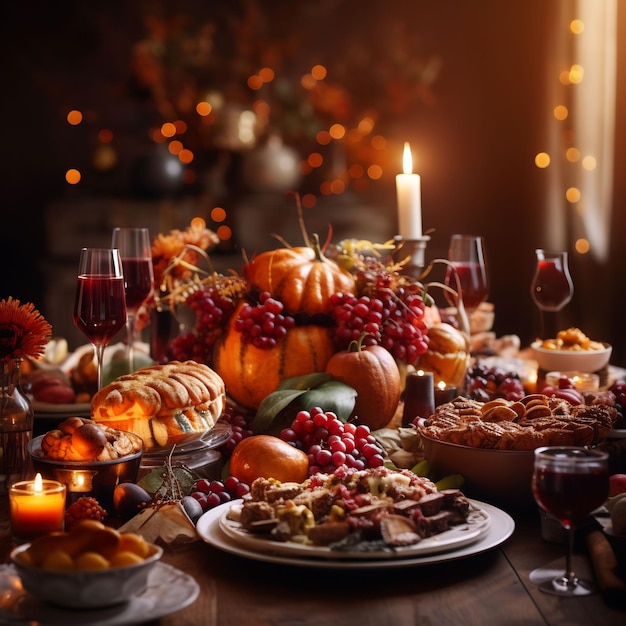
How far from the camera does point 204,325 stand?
6.86ft

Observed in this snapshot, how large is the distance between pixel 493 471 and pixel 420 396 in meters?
0.40

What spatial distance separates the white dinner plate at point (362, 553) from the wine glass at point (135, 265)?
33.1 inches

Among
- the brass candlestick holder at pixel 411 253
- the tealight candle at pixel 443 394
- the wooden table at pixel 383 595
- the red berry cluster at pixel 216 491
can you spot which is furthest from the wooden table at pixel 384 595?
the brass candlestick holder at pixel 411 253

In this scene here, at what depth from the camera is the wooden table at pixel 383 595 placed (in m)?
1.10

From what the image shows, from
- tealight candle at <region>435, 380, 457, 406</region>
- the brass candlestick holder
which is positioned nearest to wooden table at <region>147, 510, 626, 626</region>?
tealight candle at <region>435, 380, 457, 406</region>

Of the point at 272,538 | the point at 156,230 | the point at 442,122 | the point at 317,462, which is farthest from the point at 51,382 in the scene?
the point at 442,122

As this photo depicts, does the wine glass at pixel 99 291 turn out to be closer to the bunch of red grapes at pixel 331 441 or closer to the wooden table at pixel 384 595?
the bunch of red grapes at pixel 331 441

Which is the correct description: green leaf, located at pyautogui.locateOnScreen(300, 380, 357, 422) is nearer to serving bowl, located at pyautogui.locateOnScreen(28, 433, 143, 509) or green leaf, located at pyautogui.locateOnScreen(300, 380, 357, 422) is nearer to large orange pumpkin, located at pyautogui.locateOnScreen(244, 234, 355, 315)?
large orange pumpkin, located at pyautogui.locateOnScreen(244, 234, 355, 315)

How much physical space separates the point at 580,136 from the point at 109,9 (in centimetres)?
269

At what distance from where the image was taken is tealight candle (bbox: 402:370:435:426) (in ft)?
6.05

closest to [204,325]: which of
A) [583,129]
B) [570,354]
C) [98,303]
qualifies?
[98,303]

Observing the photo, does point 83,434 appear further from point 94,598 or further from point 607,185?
point 607,185

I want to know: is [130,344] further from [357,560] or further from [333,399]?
[357,560]

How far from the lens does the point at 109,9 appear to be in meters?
5.25
